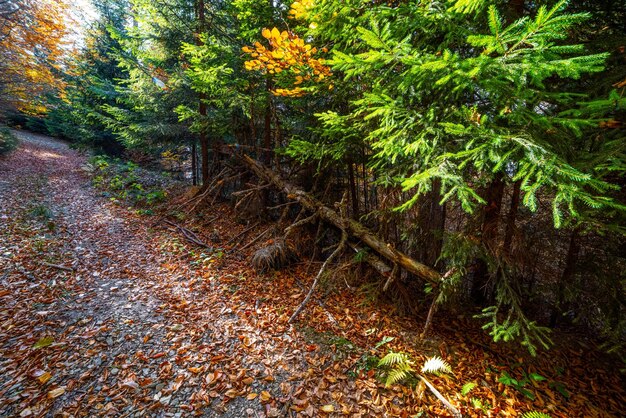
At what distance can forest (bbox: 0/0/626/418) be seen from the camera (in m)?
2.71

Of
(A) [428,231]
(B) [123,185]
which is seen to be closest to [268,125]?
(A) [428,231]

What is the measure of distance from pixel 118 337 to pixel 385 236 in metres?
5.46

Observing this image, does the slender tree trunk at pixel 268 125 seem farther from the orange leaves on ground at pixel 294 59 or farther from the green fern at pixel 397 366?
the green fern at pixel 397 366

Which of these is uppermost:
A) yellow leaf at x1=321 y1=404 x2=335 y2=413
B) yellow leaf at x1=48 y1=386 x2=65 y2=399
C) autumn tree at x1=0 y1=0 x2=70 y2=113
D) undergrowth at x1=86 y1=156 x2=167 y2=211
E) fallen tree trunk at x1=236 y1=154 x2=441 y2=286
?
autumn tree at x1=0 y1=0 x2=70 y2=113

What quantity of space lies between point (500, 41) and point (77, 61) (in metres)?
22.1

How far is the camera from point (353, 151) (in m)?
5.84

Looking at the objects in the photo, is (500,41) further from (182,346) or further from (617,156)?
(182,346)

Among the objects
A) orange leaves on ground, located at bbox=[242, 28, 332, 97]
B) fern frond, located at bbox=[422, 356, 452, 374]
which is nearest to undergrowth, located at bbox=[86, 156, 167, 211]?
orange leaves on ground, located at bbox=[242, 28, 332, 97]

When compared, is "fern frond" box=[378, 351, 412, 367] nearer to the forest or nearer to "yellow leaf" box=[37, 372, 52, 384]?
the forest

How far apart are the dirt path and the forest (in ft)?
0.14

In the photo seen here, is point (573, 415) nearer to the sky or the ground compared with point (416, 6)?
nearer to the ground

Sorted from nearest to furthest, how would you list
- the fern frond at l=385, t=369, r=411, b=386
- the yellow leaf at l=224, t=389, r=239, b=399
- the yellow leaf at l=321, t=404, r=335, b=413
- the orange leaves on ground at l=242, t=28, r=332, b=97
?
the yellow leaf at l=321, t=404, r=335, b=413, the yellow leaf at l=224, t=389, r=239, b=399, the fern frond at l=385, t=369, r=411, b=386, the orange leaves on ground at l=242, t=28, r=332, b=97

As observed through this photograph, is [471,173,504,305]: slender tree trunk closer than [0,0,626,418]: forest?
No

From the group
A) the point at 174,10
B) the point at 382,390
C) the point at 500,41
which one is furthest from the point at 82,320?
the point at 174,10
